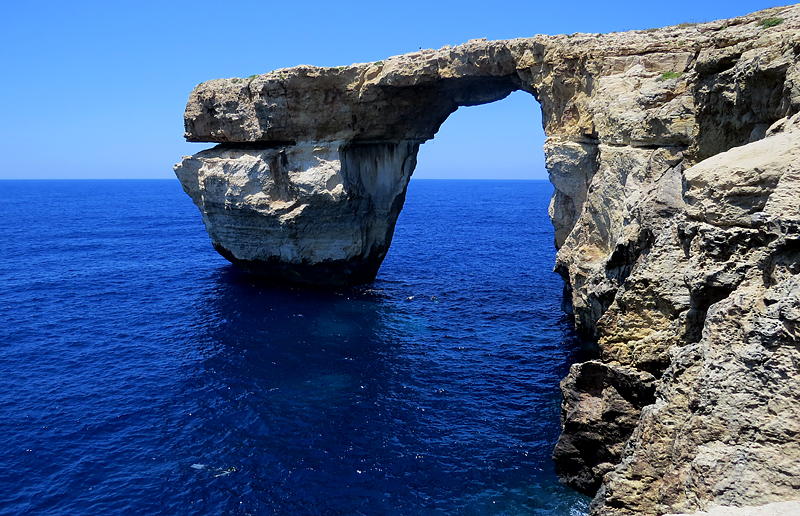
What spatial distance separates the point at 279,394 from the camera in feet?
97.0

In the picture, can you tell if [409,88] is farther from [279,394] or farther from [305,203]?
[279,394]

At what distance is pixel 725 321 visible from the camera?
11359 millimetres

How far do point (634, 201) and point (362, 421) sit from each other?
15.1m

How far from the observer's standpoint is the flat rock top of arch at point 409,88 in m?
30.7

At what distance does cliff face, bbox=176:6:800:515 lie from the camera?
34.8ft

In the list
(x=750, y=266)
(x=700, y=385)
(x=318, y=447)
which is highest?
(x=750, y=266)

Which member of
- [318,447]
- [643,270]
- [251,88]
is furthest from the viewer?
[251,88]

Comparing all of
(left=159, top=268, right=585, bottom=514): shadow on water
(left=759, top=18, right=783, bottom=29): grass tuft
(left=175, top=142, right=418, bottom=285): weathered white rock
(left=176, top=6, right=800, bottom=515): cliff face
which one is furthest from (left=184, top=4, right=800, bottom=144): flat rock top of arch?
(left=159, top=268, right=585, bottom=514): shadow on water

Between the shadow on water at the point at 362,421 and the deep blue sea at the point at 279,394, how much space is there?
0.33 feet

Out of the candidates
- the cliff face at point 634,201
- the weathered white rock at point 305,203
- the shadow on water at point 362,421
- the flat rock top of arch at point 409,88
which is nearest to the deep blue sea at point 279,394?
the shadow on water at point 362,421

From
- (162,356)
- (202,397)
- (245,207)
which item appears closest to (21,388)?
(162,356)

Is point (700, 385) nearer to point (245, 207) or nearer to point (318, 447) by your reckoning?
point (318, 447)

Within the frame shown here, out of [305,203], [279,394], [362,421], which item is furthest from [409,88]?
[362,421]

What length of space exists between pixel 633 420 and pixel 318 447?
13.0 m
